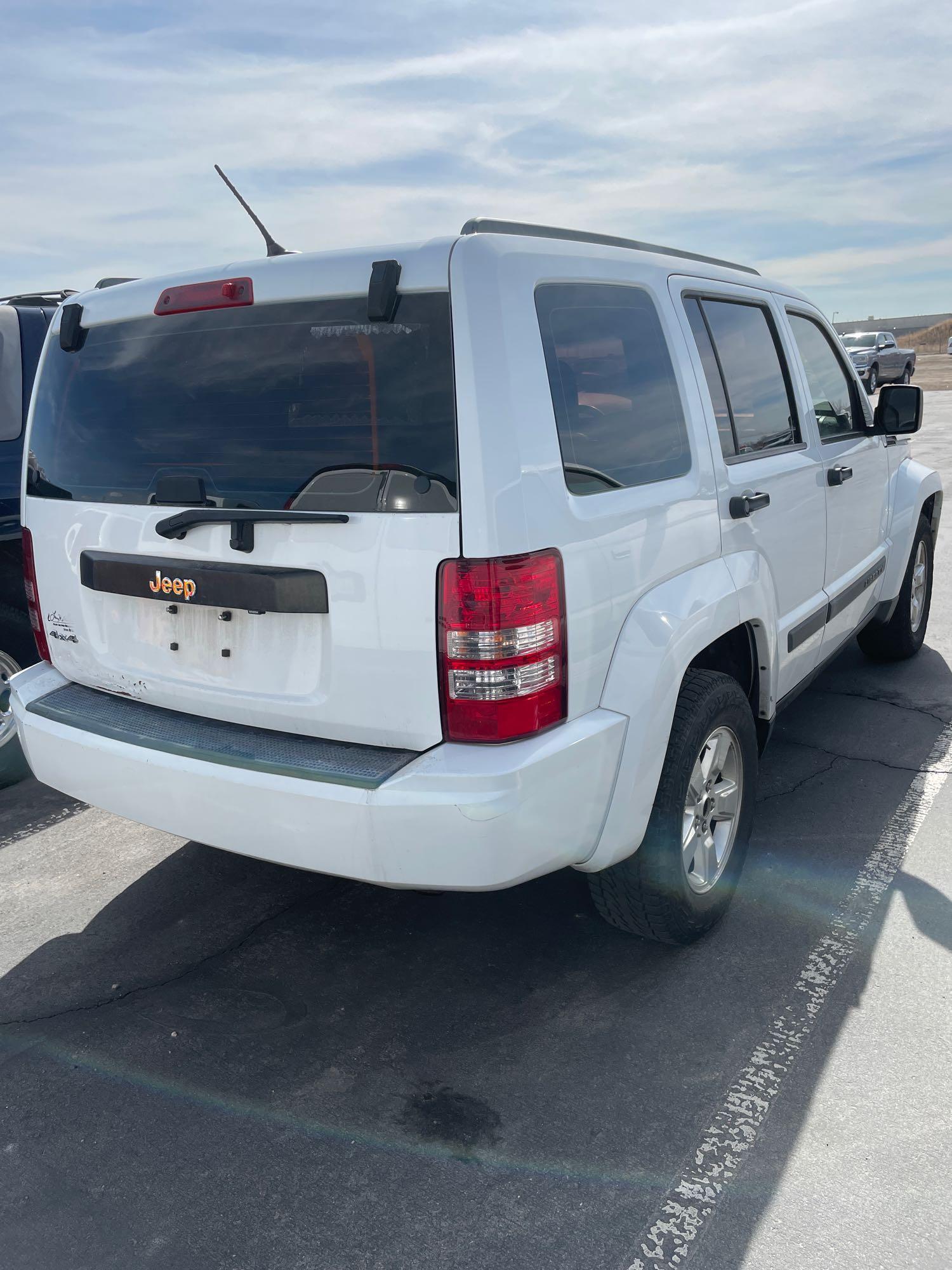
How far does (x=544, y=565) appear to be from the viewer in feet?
7.77

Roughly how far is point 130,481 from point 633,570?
1.36 m

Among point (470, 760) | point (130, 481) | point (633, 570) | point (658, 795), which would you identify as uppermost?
point (130, 481)

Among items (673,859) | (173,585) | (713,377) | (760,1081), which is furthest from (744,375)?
(760,1081)

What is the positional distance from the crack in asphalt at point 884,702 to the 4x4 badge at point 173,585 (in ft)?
12.4

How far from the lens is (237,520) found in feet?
8.33

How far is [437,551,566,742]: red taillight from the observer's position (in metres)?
2.30

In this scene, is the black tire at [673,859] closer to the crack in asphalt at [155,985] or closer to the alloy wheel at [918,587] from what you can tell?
the crack in asphalt at [155,985]

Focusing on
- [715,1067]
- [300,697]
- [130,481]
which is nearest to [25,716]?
[130,481]

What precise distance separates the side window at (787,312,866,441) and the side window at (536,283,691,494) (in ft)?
4.70

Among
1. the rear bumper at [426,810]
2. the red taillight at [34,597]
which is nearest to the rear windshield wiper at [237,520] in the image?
the rear bumper at [426,810]

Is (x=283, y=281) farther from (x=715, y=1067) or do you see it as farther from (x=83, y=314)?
(x=715, y=1067)

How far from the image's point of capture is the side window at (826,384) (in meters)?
4.23

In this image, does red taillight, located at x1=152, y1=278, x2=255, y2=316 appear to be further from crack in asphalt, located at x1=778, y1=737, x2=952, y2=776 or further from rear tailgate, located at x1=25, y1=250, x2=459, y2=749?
crack in asphalt, located at x1=778, y1=737, x2=952, y2=776

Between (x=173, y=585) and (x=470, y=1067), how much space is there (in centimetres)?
143
